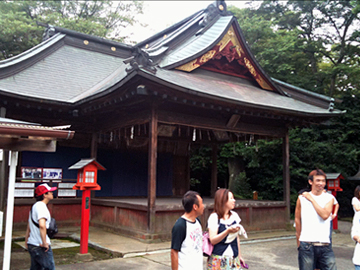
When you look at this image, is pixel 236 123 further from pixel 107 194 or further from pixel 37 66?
pixel 37 66

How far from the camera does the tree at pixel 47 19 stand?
739 inches

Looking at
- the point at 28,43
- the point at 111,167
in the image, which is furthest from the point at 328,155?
the point at 28,43

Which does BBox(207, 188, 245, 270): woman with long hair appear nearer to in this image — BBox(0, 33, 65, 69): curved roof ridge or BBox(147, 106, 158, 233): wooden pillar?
BBox(147, 106, 158, 233): wooden pillar

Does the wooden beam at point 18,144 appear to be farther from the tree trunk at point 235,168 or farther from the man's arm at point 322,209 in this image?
the tree trunk at point 235,168

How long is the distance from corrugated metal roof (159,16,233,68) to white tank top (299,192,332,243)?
21.2 feet

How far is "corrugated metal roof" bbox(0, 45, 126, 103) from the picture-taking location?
974 centimetres

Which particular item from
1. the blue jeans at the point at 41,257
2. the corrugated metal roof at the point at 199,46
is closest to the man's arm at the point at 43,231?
the blue jeans at the point at 41,257

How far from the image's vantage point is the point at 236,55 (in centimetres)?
1106

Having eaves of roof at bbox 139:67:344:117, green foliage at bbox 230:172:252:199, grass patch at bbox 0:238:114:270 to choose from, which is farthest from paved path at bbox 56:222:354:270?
green foliage at bbox 230:172:252:199

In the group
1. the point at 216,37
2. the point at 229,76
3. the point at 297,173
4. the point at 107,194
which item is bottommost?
the point at 107,194

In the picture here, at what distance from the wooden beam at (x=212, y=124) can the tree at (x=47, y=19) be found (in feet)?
41.6

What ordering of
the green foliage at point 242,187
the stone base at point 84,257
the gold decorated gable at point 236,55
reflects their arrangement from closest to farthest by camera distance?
the stone base at point 84,257 → the gold decorated gable at point 236,55 → the green foliage at point 242,187

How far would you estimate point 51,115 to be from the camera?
10.2 m

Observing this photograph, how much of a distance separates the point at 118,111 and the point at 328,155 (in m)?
10.9
